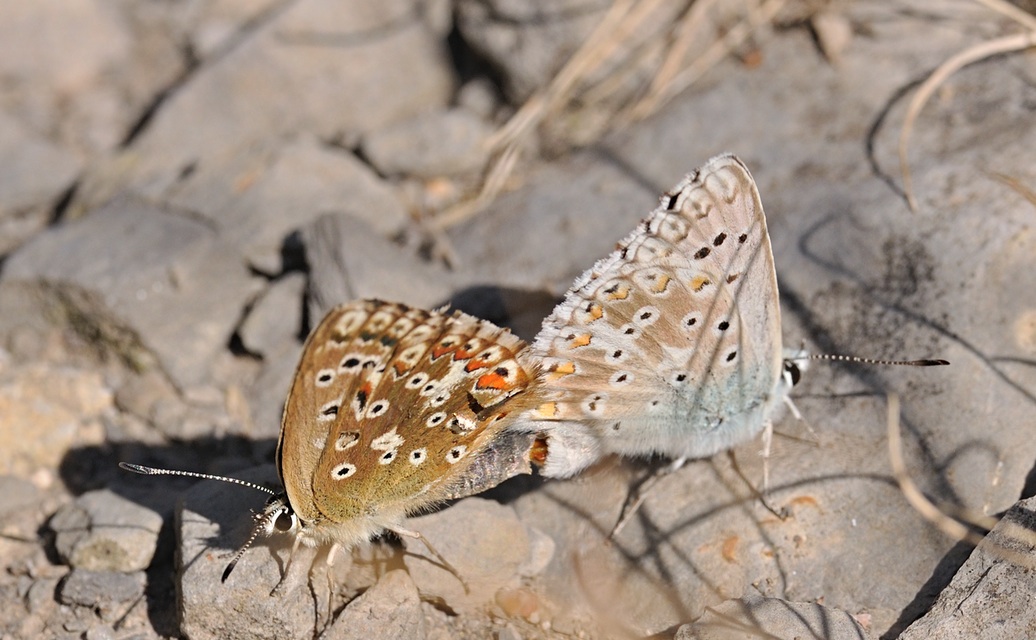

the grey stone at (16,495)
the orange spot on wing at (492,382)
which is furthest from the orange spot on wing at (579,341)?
the grey stone at (16,495)

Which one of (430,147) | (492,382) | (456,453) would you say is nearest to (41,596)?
(456,453)

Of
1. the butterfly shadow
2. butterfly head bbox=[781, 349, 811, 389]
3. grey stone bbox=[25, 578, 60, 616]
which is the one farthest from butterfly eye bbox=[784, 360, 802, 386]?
grey stone bbox=[25, 578, 60, 616]

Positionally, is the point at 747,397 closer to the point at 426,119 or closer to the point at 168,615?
the point at 168,615

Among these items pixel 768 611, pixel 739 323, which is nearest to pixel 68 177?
pixel 739 323

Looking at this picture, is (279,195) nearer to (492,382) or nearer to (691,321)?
(492,382)

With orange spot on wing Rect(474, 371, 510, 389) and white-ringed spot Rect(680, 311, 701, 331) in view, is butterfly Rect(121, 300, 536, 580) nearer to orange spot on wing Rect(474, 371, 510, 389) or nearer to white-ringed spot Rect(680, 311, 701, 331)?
orange spot on wing Rect(474, 371, 510, 389)

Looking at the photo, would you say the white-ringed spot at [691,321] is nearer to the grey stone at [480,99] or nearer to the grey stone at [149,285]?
the grey stone at [149,285]
